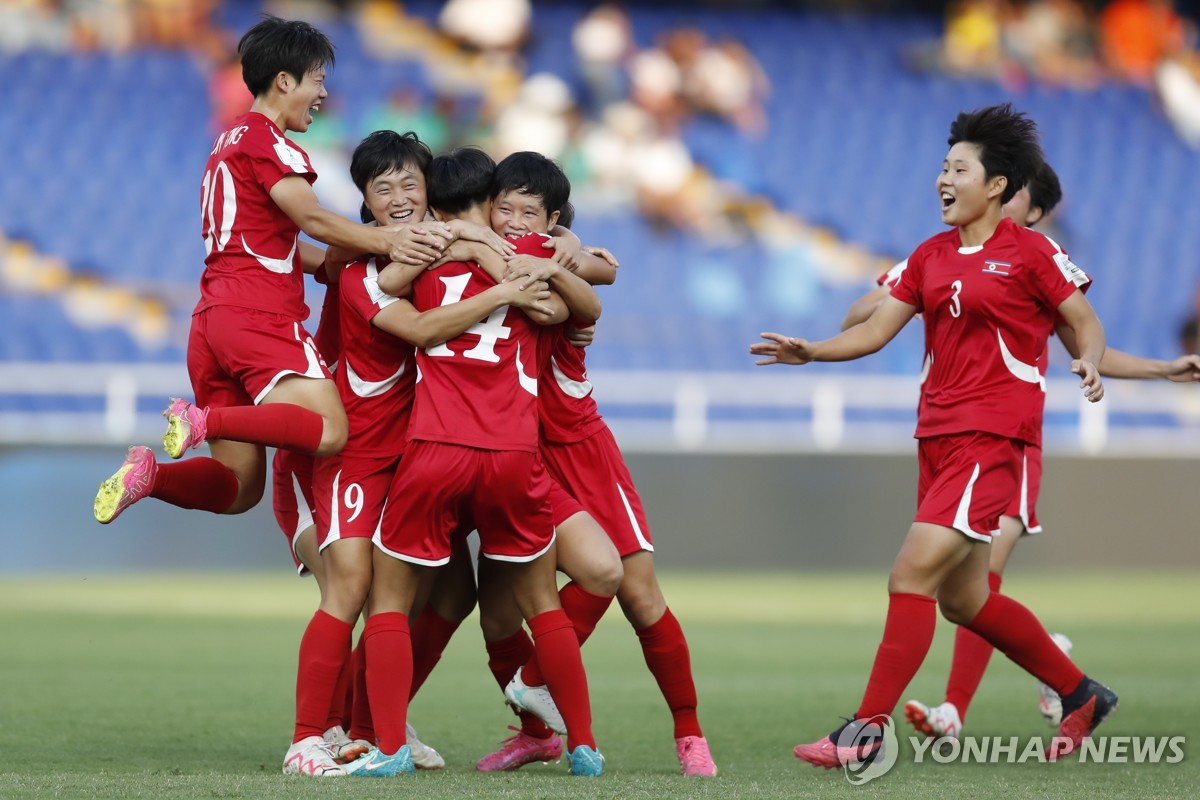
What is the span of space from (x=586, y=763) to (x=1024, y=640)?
167 cm

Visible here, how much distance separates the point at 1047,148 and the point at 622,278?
5344mm

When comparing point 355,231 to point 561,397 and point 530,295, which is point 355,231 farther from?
point 561,397

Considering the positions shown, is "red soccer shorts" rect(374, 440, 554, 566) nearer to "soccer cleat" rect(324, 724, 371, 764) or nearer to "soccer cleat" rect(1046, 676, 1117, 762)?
"soccer cleat" rect(324, 724, 371, 764)

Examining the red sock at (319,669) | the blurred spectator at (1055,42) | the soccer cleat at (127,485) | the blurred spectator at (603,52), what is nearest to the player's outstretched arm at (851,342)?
the red sock at (319,669)

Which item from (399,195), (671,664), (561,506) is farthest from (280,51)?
(671,664)

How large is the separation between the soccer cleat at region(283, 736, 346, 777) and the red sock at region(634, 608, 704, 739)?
1.02 metres

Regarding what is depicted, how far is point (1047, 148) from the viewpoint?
18.5m

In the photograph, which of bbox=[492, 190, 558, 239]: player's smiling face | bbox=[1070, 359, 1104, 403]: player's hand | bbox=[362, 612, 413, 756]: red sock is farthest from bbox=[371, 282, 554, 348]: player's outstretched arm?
bbox=[1070, 359, 1104, 403]: player's hand

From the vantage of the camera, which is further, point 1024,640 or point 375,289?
point 1024,640

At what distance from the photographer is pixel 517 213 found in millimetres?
4930

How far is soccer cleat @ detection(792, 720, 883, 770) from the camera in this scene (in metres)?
4.85

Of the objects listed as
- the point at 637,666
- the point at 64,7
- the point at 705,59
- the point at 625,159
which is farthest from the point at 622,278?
the point at 637,666

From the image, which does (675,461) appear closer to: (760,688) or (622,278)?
(622,278)

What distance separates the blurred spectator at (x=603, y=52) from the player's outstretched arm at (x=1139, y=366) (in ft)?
40.3
